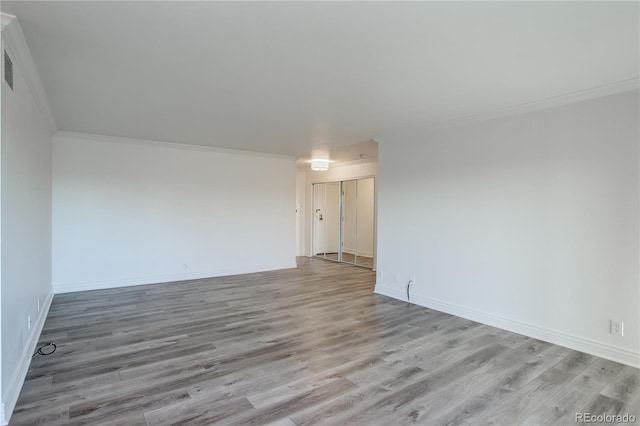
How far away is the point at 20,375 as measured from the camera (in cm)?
252

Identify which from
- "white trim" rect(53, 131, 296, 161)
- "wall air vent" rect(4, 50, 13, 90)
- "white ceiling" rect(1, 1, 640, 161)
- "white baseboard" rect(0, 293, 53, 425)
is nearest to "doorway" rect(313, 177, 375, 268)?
"white trim" rect(53, 131, 296, 161)

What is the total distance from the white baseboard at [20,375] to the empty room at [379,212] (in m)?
0.03

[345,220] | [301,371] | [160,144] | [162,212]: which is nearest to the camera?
[301,371]

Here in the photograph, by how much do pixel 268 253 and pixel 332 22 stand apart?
579 centimetres

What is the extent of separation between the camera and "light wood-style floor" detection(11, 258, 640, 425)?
88.2 inches

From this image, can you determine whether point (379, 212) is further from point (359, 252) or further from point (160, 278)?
point (160, 278)

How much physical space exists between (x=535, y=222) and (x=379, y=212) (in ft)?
7.42

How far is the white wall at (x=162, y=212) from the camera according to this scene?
5.31 meters

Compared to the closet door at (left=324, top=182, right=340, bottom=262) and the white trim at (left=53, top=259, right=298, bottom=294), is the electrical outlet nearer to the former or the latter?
the white trim at (left=53, top=259, right=298, bottom=294)

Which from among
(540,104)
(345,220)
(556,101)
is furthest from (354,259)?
(556,101)

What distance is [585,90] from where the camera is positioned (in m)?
3.18

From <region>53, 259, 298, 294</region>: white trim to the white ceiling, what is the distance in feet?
8.97

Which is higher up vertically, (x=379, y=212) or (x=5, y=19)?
(x=5, y=19)

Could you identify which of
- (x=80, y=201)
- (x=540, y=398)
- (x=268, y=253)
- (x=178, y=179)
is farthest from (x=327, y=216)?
(x=540, y=398)
